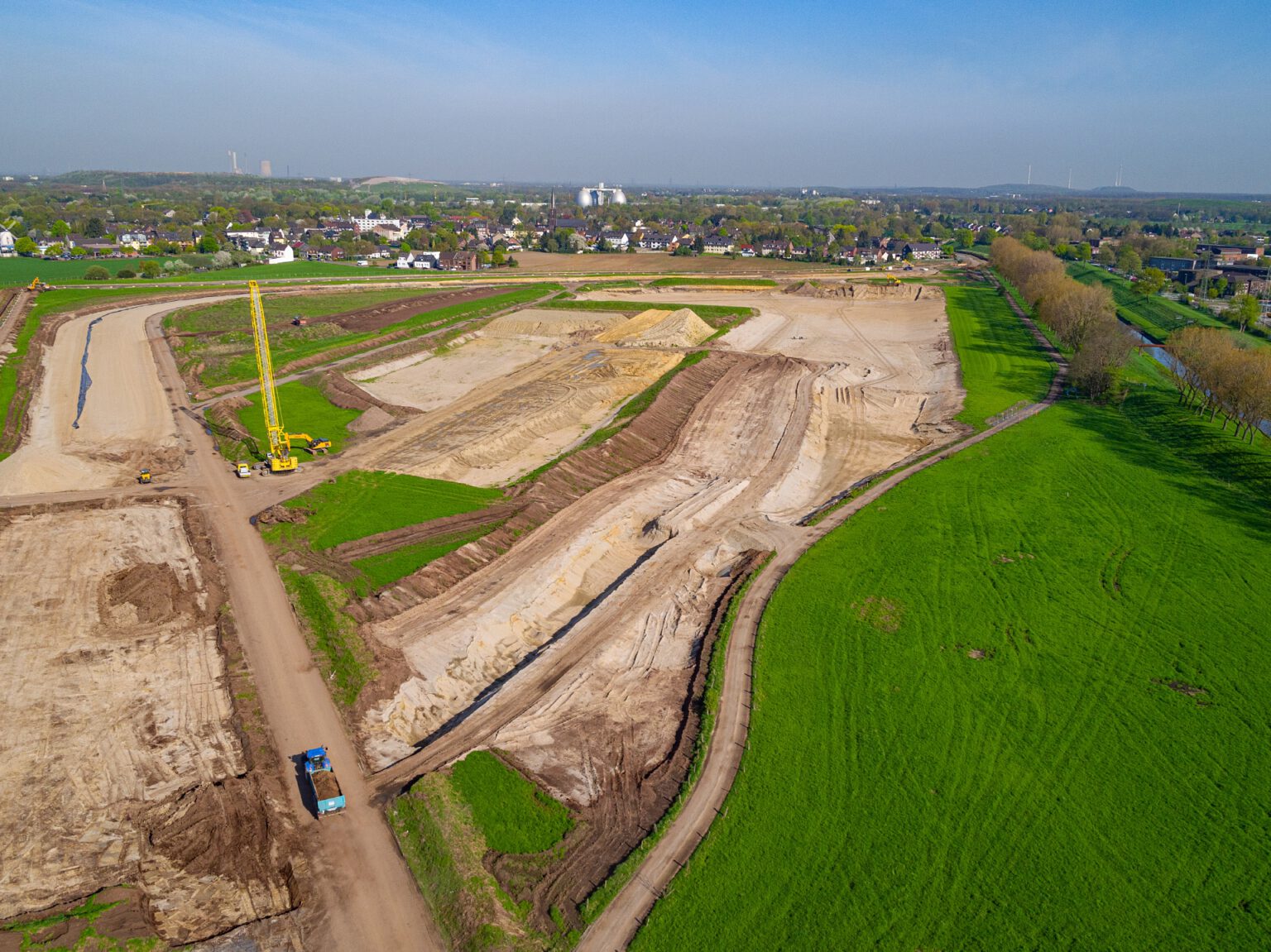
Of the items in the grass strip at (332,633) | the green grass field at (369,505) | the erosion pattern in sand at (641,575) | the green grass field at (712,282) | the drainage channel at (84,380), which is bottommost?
the erosion pattern in sand at (641,575)

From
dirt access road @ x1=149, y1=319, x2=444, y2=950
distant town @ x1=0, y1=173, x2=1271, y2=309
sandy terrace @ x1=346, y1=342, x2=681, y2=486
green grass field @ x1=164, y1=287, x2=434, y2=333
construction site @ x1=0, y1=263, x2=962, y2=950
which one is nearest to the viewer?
dirt access road @ x1=149, y1=319, x2=444, y2=950

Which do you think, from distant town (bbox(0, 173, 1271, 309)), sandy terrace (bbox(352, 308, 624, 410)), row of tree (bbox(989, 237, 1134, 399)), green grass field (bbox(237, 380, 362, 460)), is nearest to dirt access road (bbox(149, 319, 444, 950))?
green grass field (bbox(237, 380, 362, 460))

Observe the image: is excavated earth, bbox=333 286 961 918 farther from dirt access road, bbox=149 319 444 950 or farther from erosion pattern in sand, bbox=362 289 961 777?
dirt access road, bbox=149 319 444 950

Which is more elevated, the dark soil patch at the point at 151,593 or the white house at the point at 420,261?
the white house at the point at 420,261

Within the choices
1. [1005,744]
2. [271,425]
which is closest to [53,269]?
[271,425]

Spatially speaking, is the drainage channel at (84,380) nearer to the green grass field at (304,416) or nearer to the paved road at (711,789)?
the green grass field at (304,416)

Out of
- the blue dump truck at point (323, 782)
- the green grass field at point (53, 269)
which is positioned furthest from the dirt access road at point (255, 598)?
the green grass field at point (53, 269)
